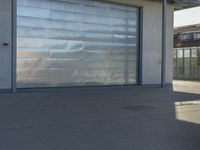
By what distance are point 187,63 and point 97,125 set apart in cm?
2792

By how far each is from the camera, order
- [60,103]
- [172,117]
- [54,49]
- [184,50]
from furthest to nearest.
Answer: [184,50], [54,49], [60,103], [172,117]

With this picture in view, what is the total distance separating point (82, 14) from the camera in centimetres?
1978

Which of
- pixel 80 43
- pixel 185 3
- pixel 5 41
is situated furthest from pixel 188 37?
pixel 5 41

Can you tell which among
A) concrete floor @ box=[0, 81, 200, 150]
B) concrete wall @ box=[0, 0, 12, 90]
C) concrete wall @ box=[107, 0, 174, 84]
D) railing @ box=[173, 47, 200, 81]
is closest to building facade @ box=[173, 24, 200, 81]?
railing @ box=[173, 47, 200, 81]

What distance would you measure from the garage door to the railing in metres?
13.7

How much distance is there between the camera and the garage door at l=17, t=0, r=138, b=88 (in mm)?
17703

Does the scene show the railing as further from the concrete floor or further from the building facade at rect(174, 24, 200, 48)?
the concrete floor

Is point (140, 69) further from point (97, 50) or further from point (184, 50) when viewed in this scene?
point (184, 50)

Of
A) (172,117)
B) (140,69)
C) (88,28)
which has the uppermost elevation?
(88,28)

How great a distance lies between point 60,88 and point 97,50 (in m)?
3.22

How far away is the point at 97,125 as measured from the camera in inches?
355

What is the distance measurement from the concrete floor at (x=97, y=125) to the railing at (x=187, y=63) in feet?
69.5

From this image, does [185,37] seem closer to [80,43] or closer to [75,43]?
[80,43]

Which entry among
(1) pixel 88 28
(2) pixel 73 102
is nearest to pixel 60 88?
(1) pixel 88 28
